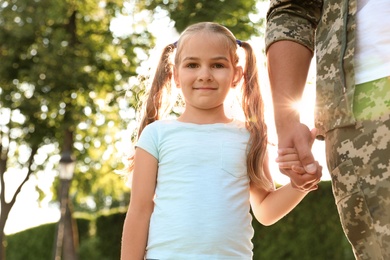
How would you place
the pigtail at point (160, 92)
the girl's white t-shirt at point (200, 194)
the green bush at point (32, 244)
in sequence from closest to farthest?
1. the girl's white t-shirt at point (200, 194)
2. the pigtail at point (160, 92)
3. the green bush at point (32, 244)

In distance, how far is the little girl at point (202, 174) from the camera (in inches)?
123

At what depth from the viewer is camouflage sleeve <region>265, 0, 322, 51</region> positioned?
264 centimetres

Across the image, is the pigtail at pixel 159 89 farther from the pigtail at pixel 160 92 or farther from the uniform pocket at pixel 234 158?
the uniform pocket at pixel 234 158

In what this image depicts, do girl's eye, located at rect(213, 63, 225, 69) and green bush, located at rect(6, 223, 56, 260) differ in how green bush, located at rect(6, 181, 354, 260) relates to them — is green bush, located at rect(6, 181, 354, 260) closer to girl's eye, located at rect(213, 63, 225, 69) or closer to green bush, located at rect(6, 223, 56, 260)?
girl's eye, located at rect(213, 63, 225, 69)

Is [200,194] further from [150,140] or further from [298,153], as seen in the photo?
[298,153]

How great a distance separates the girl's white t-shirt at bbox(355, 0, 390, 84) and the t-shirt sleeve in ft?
3.61

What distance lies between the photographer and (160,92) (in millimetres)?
3678

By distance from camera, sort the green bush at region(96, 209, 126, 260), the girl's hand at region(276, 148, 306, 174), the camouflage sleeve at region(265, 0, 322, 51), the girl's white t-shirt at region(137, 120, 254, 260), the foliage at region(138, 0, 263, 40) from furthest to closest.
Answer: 1. the green bush at region(96, 209, 126, 260)
2. the foliage at region(138, 0, 263, 40)
3. the girl's white t-shirt at region(137, 120, 254, 260)
4. the camouflage sleeve at region(265, 0, 322, 51)
5. the girl's hand at region(276, 148, 306, 174)

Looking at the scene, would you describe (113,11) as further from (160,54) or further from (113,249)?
(160,54)

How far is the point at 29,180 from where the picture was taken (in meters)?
24.3

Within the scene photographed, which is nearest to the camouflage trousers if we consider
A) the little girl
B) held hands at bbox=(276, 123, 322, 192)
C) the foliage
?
held hands at bbox=(276, 123, 322, 192)

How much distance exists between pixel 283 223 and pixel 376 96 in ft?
41.0

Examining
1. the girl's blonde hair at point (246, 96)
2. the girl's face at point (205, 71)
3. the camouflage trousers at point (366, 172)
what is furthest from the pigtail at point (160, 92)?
the camouflage trousers at point (366, 172)

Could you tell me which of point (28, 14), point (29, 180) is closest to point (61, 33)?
point (28, 14)
